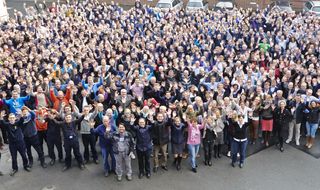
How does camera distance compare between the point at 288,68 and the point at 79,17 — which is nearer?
the point at 288,68

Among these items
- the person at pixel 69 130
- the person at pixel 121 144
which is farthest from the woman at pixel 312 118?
the person at pixel 69 130

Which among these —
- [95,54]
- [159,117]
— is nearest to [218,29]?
[95,54]

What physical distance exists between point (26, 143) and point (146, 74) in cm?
411

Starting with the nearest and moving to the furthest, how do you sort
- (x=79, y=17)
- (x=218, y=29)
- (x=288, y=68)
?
1. (x=288, y=68)
2. (x=218, y=29)
3. (x=79, y=17)

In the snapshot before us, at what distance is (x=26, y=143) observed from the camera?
8953 mm

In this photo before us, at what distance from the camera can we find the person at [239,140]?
8805 mm

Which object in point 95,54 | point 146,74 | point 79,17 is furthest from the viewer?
point 79,17

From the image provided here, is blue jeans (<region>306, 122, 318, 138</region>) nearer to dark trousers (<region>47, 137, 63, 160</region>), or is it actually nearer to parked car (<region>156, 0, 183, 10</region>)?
dark trousers (<region>47, 137, 63, 160</region>)

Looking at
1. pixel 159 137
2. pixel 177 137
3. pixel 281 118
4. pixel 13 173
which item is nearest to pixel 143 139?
pixel 159 137

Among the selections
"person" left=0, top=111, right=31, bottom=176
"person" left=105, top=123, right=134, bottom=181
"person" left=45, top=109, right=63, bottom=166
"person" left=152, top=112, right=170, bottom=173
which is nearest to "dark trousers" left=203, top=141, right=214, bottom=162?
"person" left=152, top=112, right=170, bottom=173

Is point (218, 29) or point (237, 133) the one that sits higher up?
point (218, 29)

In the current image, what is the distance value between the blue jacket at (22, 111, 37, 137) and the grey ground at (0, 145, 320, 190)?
3.56 feet

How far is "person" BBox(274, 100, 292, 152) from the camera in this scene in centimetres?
960

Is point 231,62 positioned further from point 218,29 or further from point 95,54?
point 95,54
